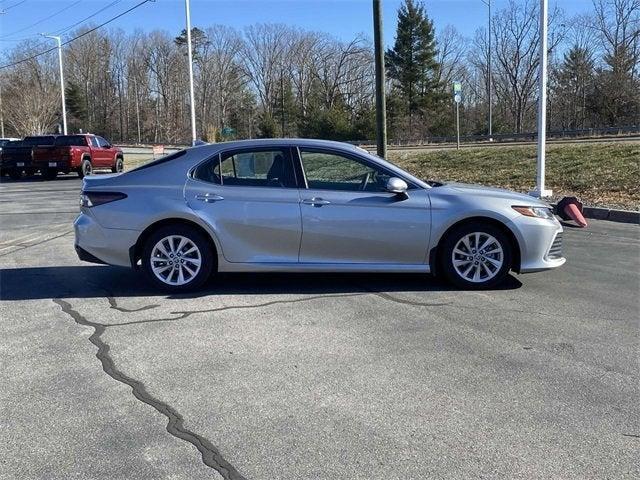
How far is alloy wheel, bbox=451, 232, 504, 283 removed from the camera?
21.5 feet

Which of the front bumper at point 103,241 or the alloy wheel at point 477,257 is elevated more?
the front bumper at point 103,241

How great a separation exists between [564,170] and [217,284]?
499 inches

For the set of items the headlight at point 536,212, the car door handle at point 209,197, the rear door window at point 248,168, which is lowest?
the headlight at point 536,212

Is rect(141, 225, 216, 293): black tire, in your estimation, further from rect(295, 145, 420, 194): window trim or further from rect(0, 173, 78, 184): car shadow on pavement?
rect(0, 173, 78, 184): car shadow on pavement

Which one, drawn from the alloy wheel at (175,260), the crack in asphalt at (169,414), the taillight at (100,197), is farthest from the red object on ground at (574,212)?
the crack in asphalt at (169,414)

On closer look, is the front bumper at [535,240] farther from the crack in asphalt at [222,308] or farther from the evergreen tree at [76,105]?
the evergreen tree at [76,105]

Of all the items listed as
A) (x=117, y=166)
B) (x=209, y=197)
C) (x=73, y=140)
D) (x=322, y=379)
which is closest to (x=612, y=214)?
(x=209, y=197)

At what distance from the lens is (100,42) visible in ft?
304

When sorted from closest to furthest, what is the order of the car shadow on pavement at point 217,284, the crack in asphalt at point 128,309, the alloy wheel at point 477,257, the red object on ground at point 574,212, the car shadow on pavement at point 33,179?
the crack in asphalt at point 128,309
the alloy wheel at point 477,257
the car shadow on pavement at point 217,284
the red object on ground at point 574,212
the car shadow on pavement at point 33,179

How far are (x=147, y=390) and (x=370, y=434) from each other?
1.51 m

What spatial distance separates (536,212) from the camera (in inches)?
260

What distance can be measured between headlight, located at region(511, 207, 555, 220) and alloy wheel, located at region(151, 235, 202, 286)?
3.26 m

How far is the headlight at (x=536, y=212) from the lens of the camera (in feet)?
21.5

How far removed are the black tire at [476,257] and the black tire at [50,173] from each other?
75.0 feet
